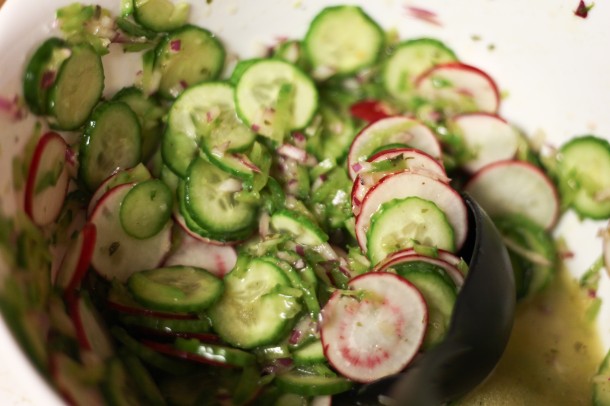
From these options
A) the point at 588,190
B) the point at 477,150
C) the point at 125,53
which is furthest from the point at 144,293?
the point at 588,190

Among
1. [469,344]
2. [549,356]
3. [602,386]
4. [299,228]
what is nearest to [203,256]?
[299,228]

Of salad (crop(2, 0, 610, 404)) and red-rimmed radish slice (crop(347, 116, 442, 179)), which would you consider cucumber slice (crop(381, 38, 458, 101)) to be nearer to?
salad (crop(2, 0, 610, 404))

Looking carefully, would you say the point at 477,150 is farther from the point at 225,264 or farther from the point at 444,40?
the point at 225,264

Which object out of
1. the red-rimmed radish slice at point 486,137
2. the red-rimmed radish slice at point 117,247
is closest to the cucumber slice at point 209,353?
the red-rimmed radish slice at point 117,247

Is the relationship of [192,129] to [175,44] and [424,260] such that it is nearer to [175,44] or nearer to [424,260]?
[175,44]

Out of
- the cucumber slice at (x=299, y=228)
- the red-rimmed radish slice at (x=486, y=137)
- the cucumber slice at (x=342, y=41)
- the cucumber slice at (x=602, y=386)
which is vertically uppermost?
the cucumber slice at (x=342, y=41)

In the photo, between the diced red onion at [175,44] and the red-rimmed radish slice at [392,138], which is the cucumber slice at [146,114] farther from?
the red-rimmed radish slice at [392,138]

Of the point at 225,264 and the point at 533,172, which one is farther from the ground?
the point at 533,172
